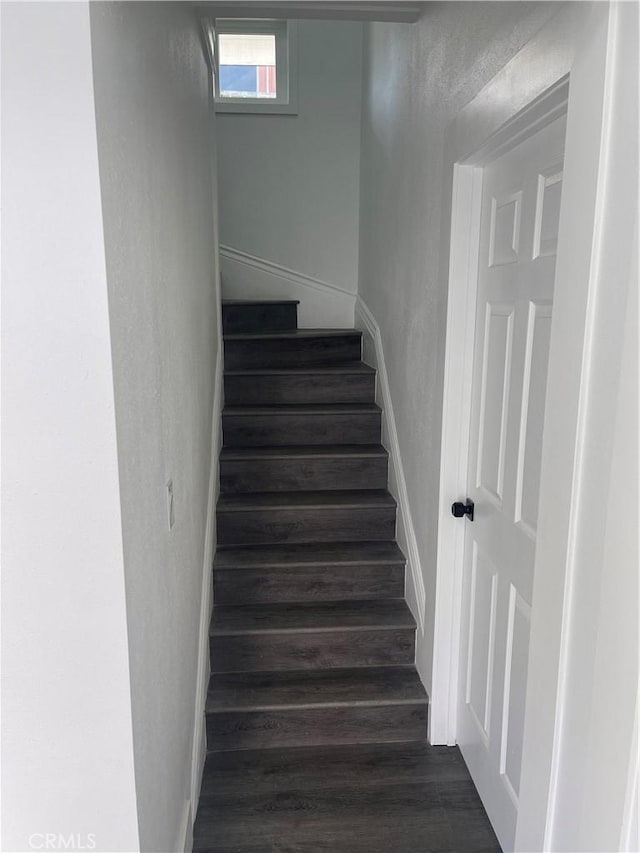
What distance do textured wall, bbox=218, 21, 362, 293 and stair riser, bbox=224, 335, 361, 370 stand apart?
856 millimetres

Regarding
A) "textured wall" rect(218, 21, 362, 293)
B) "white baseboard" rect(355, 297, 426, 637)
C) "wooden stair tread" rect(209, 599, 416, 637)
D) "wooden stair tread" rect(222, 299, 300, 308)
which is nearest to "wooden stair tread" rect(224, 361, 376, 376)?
"white baseboard" rect(355, 297, 426, 637)

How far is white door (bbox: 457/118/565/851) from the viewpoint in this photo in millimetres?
1541

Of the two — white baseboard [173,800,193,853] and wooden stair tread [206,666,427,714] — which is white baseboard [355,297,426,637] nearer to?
wooden stair tread [206,666,427,714]

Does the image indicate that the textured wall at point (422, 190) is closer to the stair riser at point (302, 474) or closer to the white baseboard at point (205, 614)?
the stair riser at point (302, 474)

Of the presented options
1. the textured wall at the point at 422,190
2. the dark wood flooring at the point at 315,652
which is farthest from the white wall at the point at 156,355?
the textured wall at the point at 422,190

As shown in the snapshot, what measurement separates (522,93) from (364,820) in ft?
6.87

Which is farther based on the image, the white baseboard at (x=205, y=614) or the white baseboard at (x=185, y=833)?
the white baseboard at (x=205, y=614)

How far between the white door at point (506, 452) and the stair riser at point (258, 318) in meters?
2.13

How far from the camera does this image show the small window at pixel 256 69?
4.16m

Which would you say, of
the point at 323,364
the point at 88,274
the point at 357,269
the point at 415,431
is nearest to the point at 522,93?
the point at 88,274

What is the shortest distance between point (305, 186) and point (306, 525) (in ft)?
8.45

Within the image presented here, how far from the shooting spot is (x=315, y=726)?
2.29 m

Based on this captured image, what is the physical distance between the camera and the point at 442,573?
2188mm

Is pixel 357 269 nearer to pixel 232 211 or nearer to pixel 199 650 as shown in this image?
pixel 232 211
